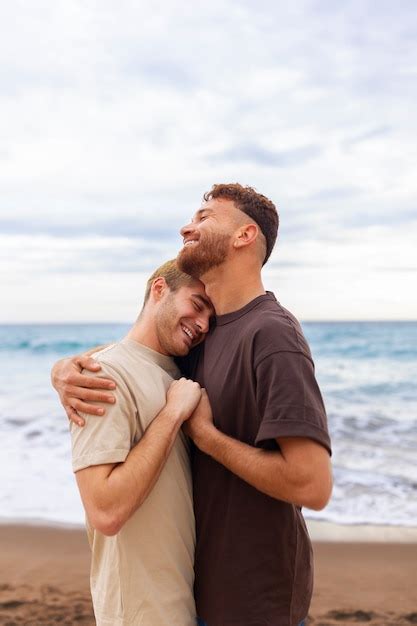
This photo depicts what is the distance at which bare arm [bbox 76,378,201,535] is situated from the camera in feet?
7.09

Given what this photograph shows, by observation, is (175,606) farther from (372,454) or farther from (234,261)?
(372,454)

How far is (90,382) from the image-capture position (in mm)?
2363

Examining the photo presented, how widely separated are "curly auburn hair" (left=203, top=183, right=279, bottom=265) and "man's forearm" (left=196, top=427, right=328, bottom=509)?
852mm

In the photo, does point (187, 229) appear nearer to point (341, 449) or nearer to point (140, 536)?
point (140, 536)

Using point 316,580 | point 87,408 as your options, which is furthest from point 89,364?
point 316,580

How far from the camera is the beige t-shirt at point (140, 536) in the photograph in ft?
7.45

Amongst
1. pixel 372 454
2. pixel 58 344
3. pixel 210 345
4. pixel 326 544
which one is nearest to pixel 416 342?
pixel 58 344

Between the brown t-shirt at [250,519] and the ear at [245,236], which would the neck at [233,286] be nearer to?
the ear at [245,236]

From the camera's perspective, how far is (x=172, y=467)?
244 centimetres

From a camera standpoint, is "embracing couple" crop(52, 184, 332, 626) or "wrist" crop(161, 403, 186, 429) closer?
"embracing couple" crop(52, 184, 332, 626)

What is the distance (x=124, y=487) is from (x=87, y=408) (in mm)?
295

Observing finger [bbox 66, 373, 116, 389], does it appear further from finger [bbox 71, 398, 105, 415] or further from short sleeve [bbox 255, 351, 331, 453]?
short sleeve [bbox 255, 351, 331, 453]

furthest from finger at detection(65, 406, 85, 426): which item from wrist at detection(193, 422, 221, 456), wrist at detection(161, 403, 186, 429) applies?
wrist at detection(193, 422, 221, 456)

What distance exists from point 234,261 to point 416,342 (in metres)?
32.1
